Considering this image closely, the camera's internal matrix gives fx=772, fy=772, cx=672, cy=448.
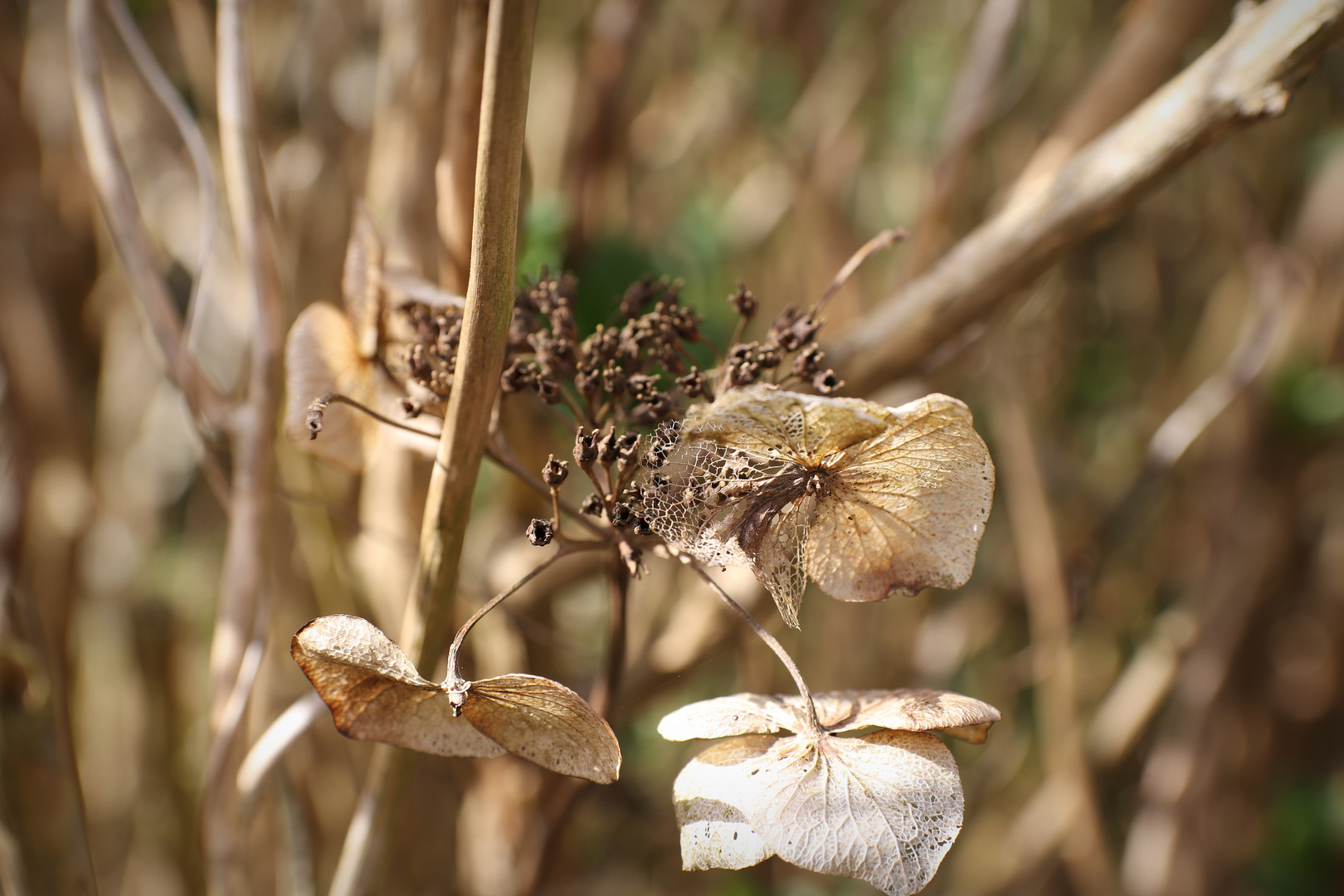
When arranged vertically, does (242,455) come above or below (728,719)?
above

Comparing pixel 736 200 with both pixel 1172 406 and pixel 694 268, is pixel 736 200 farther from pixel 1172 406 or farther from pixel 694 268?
pixel 1172 406

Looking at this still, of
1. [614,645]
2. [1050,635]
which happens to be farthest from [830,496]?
[1050,635]

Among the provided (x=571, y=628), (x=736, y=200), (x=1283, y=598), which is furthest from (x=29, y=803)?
(x=1283, y=598)

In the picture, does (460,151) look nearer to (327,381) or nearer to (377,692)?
(327,381)

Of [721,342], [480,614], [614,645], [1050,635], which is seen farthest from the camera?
[1050,635]

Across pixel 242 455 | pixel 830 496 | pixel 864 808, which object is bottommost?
pixel 864 808

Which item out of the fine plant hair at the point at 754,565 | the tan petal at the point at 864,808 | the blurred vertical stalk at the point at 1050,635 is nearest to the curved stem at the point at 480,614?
the fine plant hair at the point at 754,565
